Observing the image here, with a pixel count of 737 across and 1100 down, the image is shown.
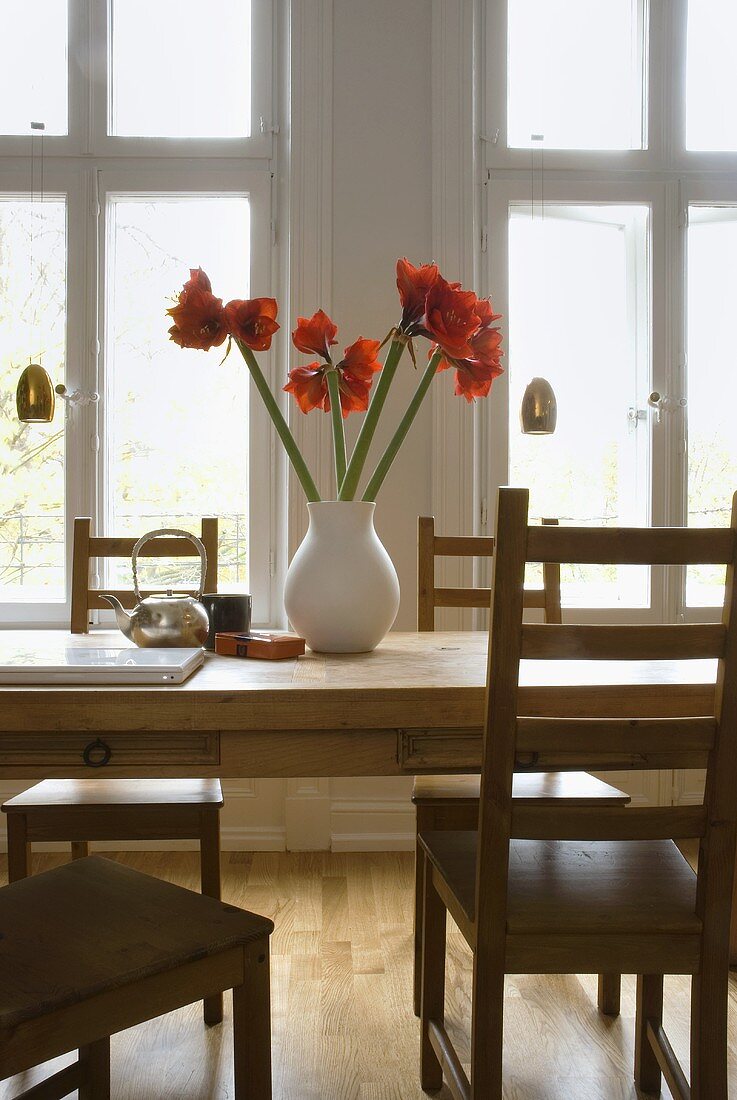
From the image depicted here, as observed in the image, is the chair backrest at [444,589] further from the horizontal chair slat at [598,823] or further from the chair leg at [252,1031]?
the chair leg at [252,1031]

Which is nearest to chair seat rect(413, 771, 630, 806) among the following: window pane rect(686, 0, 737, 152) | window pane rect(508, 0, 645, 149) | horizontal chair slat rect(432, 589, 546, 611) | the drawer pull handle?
horizontal chair slat rect(432, 589, 546, 611)

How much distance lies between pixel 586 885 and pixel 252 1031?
483mm

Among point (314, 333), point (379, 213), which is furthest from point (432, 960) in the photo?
point (379, 213)

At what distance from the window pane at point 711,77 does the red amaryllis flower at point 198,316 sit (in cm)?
224

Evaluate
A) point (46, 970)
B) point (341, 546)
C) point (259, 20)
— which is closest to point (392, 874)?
point (341, 546)

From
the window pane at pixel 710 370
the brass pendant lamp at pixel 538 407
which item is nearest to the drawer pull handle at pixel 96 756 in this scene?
the brass pendant lamp at pixel 538 407

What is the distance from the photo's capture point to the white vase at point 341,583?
169 cm

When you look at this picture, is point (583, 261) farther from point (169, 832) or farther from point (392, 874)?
point (169, 832)

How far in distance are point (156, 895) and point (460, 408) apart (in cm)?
203

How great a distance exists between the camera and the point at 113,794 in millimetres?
1851

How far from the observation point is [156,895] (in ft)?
4.10

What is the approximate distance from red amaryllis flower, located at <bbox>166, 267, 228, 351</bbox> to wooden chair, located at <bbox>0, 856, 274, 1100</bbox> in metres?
0.86

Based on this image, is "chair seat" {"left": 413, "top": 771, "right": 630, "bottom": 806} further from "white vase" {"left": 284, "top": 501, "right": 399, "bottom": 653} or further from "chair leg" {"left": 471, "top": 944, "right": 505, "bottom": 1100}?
"chair leg" {"left": 471, "top": 944, "right": 505, "bottom": 1100}

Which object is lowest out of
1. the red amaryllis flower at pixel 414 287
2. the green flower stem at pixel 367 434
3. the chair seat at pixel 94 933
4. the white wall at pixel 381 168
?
the chair seat at pixel 94 933
